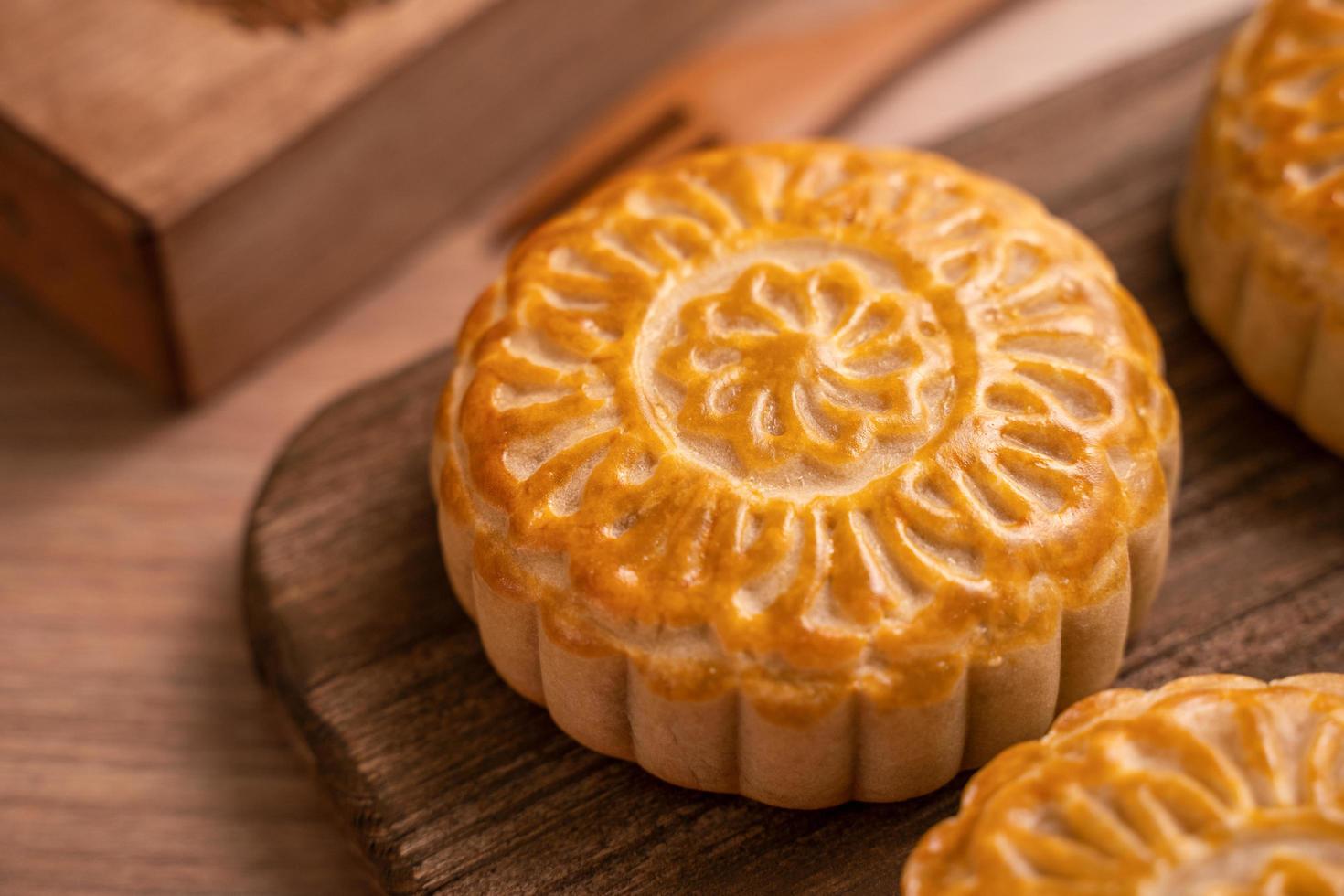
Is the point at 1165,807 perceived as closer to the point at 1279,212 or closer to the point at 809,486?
the point at 809,486

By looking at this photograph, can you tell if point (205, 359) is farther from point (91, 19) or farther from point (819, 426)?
point (819, 426)

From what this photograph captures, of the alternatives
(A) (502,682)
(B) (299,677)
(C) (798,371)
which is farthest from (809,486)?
(B) (299,677)

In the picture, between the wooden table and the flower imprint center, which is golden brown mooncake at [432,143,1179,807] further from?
the wooden table

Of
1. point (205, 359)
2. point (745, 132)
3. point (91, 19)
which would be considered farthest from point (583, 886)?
point (91, 19)

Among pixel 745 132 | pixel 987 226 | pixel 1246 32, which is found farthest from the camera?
pixel 745 132

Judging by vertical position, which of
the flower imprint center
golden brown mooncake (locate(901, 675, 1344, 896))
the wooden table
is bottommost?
the wooden table

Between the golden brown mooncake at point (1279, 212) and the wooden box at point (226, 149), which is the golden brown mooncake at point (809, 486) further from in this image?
the wooden box at point (226, 149)

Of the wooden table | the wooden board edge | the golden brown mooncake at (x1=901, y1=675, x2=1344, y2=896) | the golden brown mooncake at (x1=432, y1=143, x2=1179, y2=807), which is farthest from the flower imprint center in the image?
the wooden table
